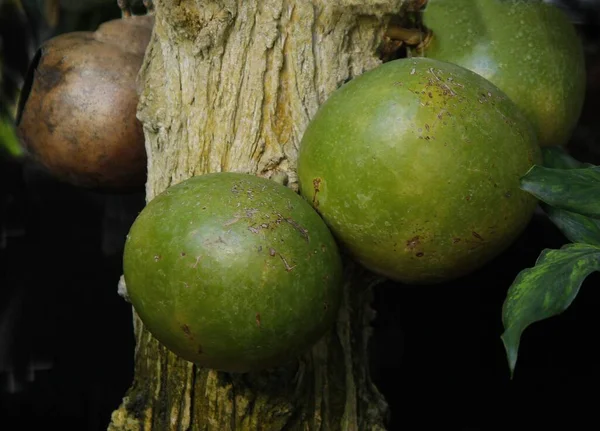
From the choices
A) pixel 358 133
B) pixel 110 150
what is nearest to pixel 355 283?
pixel 358 133

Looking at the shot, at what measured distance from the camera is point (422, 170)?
1371 mm

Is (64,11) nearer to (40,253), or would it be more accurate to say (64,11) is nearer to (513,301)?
(40,253)

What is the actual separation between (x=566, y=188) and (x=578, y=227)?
0.67ft

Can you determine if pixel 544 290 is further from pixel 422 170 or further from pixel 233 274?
pixel 233 274

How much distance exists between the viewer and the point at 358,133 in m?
1.44

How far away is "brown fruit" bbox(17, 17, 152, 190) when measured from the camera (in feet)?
6.42

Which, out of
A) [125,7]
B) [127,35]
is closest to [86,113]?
[127,35]

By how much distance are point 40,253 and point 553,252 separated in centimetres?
187

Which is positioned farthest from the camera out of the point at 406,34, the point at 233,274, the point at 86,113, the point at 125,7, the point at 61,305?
the point at 61,305

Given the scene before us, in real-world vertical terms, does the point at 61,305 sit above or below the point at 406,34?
below

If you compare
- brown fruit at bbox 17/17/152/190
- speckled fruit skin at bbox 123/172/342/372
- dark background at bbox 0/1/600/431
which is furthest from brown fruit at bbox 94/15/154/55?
speckled fruit skin at bbox 123/172/342/372

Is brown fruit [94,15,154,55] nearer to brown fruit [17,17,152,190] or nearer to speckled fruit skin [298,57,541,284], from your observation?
brown fruit [17,17,152,190]

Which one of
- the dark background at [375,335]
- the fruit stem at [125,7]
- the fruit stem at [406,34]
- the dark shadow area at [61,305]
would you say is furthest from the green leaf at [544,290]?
the dark shadow area at [61,305]

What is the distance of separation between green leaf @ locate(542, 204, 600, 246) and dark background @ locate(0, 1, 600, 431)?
706 mm
